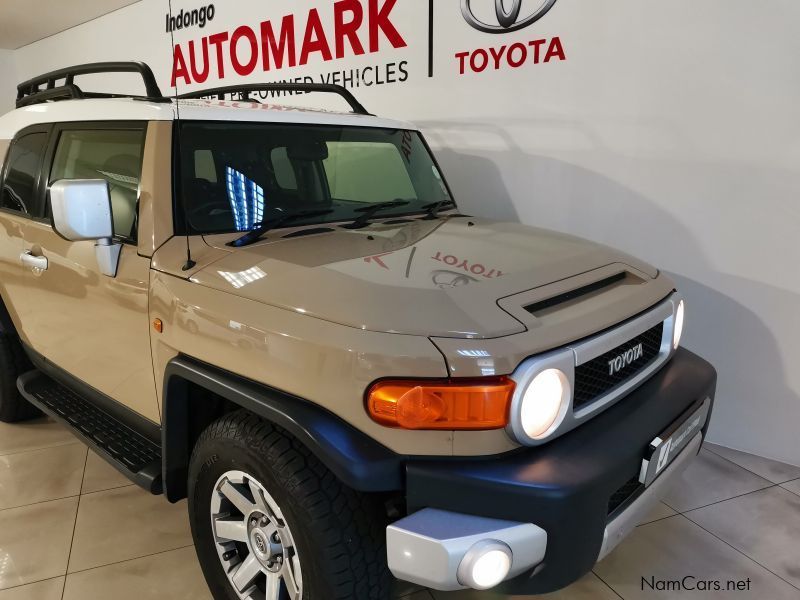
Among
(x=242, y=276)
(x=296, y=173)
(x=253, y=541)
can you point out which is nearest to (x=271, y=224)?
(x=296, y=173)

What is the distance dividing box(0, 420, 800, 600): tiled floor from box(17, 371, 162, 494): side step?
0.40 m

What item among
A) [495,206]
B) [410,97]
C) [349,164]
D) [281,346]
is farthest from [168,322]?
[410,97]

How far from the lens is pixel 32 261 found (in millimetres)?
2609

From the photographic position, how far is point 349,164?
2.69 m

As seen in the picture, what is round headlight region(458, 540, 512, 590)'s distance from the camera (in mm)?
1310

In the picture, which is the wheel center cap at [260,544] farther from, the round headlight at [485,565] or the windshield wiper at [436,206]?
the windshield wiper at [436,206]

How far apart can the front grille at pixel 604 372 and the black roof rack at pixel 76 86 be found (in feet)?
5.81

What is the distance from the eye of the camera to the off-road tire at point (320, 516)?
1479mm

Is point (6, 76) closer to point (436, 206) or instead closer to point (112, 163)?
point (112, 163)

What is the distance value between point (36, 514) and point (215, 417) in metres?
1.21

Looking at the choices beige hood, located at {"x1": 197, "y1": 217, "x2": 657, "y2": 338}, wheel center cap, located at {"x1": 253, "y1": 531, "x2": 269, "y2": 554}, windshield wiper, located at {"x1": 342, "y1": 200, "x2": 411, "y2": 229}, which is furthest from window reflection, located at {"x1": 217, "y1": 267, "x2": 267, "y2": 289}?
wheel center cap, located at {"x1": 253, "y1": 531, "x2": 269, "y2": 554}

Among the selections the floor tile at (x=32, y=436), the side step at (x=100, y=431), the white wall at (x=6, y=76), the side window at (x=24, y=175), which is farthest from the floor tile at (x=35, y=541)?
the white wall at (x=6, y=76)

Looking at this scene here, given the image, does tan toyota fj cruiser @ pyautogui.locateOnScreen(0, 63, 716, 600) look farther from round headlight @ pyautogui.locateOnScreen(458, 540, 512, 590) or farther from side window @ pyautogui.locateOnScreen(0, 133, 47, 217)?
side window @ pyautogui.locateOnScreen(0, 133, 47, 217)

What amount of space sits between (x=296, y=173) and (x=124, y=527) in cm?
161
